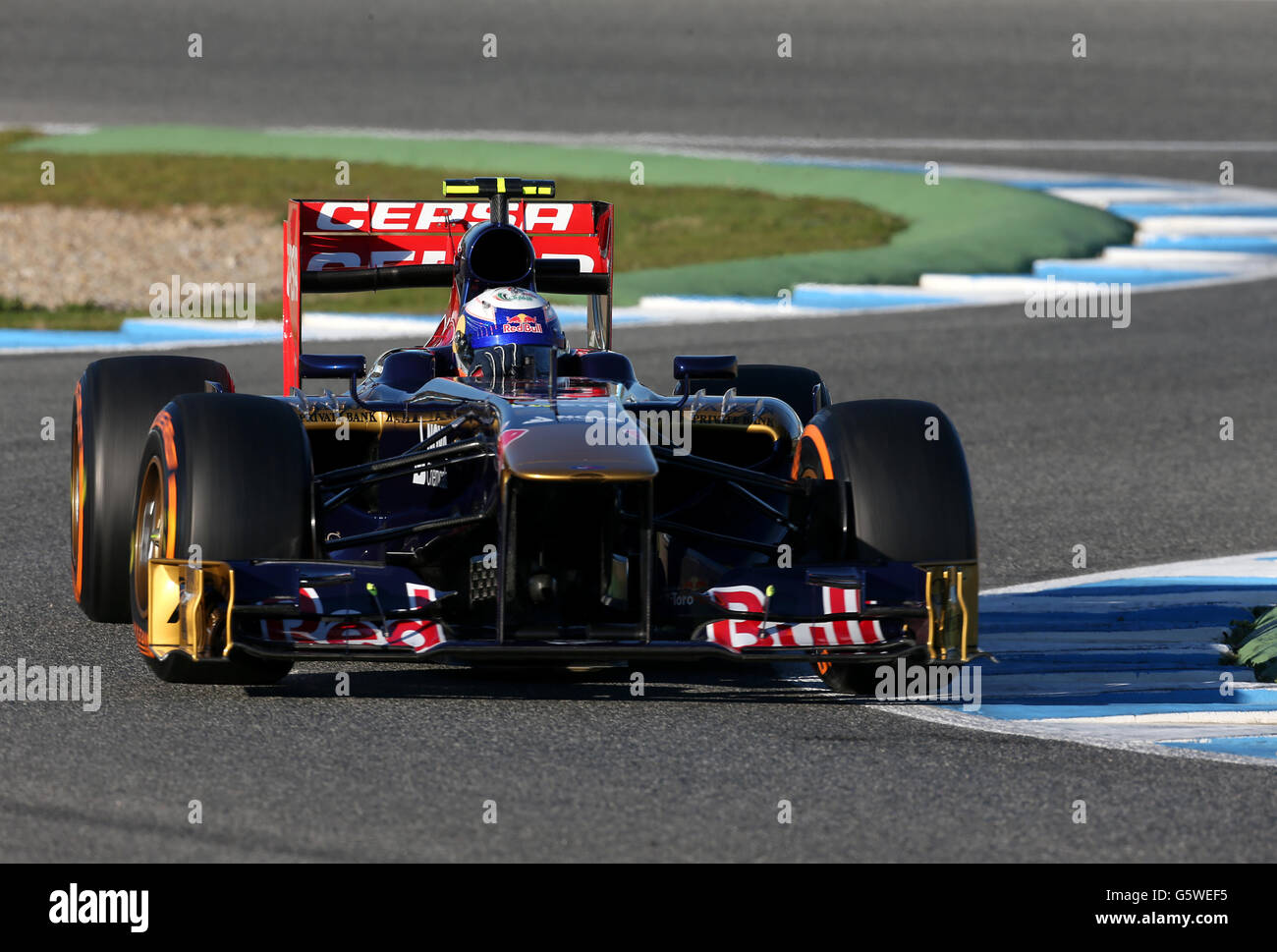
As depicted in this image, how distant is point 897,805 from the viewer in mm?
5227

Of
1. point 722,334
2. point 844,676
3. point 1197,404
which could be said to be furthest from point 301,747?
point 722,334

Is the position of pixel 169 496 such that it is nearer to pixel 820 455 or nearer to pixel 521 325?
pixel 521 325

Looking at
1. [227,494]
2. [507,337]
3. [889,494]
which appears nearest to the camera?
[227,494]

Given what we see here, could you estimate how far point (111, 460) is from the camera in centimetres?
705

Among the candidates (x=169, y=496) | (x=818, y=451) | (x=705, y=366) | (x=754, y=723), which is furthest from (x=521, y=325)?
(x=754, y=723)

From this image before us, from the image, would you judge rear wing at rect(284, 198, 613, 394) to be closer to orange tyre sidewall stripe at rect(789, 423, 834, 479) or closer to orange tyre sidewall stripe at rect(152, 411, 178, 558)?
orange tyre sidewall stripe at rect(789, 423, 834, 479)

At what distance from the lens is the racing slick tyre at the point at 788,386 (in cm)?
845

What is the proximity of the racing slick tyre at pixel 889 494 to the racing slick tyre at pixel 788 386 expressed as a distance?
64.9 inches

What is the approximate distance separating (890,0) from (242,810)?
4513 centimetres

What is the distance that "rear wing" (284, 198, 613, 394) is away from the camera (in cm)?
876

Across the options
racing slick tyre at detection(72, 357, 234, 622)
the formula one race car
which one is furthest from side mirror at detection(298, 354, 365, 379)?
racing slick tyre at detection(72, 357, 234, 622)

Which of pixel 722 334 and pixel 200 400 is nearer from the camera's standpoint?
pixel 200 400

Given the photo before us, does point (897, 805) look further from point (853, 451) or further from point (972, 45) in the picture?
point (972, 45)

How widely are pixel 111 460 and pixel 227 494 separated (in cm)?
108
